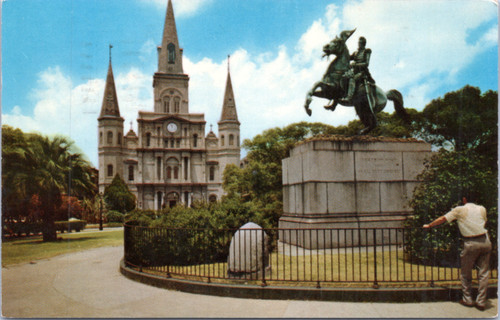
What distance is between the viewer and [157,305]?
6055 millimetres

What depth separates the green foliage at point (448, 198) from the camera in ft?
25.1

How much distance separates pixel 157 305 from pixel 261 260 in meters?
2.13

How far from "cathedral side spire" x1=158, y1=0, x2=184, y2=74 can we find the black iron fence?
2688 inches

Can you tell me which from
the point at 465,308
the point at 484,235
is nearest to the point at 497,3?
the point at 484,235

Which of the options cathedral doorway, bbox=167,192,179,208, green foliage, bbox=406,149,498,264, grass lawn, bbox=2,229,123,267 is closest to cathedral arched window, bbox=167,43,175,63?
cathedral doorway, bbox=167,192,179,208

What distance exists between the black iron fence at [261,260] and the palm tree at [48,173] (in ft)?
35.1

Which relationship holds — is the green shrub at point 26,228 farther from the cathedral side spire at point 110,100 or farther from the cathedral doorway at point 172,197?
the cathedral side spire at point 110,100

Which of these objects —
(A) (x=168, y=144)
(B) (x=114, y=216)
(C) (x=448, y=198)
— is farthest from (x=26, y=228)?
(A) (x=168, y=144)

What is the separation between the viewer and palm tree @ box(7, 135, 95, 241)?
1777 cm

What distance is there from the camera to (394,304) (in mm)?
5938

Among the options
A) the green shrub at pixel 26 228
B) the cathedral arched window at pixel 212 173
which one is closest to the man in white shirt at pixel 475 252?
the green shrub at pixel 26 228

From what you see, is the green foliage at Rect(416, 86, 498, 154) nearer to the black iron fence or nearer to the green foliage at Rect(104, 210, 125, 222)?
the black iron fence

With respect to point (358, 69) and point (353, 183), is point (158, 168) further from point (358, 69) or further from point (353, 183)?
point (353, 183)

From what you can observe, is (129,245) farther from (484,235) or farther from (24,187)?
(24,187)
